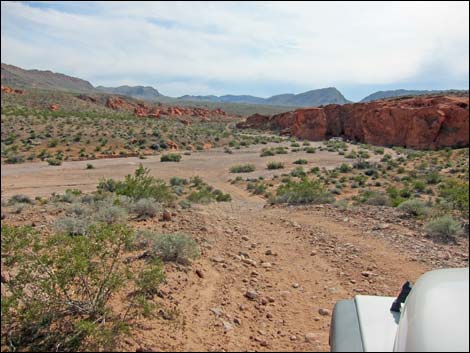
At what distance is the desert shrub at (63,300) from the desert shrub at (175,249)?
1.43 m

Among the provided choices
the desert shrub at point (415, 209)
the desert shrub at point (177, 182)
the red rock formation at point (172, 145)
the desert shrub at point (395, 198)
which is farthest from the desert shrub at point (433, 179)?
the red rock formation at point (172, 145)

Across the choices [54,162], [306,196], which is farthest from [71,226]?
[54,162]

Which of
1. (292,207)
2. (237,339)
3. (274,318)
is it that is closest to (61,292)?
(237,339)

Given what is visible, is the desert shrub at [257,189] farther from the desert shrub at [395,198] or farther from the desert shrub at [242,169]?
the desert shrub at [242,169]

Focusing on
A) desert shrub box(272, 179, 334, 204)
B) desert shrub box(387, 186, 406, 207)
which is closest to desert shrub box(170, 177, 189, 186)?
desert shrub box(272, 179, 334, 204)

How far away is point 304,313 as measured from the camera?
418cm

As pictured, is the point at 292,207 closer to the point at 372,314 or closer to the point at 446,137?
the point at 372,314

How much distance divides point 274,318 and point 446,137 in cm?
4204

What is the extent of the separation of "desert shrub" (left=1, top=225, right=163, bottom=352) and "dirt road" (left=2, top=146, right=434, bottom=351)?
0.95 ft

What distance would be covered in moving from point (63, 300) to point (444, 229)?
6887 millimetres

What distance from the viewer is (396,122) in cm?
4478

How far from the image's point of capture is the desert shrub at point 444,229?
24.6ft

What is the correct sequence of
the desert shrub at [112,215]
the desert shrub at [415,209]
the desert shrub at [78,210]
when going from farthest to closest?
1. the desert shrub at [415,209]
2. the desert shrub at [78,210]
3. the desert shrub at [112,215]

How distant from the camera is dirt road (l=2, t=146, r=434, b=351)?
3.39 meters
